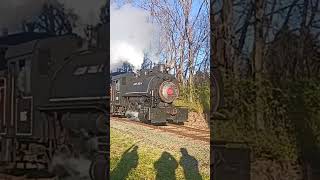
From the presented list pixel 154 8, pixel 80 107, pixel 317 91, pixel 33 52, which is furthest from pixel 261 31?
pixel 33 52

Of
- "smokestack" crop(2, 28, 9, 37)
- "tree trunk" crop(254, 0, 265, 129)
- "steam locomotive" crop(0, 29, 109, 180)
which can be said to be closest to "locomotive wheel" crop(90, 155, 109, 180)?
"steam locomotive" crop(0, 29, 109, 180)

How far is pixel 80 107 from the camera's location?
3027mm

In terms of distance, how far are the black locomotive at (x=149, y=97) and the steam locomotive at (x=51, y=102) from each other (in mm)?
361

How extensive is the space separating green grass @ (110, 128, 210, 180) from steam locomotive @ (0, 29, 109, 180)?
53 cm

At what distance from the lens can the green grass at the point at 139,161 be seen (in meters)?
3.41

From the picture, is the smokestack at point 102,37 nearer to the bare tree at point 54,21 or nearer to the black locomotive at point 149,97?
the bare tree at point 54,21

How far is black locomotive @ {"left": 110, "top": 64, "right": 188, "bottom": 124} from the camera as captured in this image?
10.9ft

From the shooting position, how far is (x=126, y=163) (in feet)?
11.8

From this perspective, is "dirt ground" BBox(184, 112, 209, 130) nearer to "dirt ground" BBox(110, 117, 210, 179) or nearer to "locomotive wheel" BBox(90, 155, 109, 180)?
"dirt ground" BBox(110, 117, 210, 179)

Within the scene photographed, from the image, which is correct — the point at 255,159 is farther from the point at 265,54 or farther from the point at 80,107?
the point at 80,107

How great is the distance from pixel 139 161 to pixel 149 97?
90cm

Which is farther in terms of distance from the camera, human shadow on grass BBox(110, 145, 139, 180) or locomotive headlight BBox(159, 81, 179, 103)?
human shadow on grass BBox(110, 145, 139, 180)

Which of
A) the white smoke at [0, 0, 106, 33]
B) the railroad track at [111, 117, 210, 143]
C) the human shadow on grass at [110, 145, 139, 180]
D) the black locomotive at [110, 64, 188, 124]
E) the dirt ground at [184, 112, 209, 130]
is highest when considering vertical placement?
the white smoke at [0, 0, 106, 33]

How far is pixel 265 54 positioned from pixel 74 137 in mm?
1408
